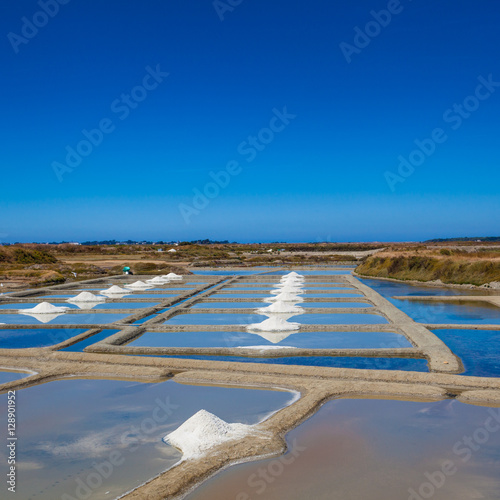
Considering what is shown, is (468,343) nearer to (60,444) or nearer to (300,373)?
(300,373)

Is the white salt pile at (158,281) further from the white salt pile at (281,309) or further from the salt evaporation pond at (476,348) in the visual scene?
the salt evaporation pond at (476,348)

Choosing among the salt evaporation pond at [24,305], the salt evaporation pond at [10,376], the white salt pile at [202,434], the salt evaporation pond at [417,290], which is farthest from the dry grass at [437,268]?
the salt evaporation pond at [10,376]

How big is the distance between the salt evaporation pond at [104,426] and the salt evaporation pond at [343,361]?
101 cm

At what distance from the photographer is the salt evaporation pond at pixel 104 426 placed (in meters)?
2.88

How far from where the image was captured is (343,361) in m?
5.60

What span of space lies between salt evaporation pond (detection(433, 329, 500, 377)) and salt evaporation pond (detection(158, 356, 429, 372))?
0.53 m

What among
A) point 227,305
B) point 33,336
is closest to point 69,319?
point 33,336

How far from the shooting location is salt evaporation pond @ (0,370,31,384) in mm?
5145

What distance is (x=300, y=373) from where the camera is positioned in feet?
16.5

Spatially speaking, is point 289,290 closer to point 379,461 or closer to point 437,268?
point 437,268

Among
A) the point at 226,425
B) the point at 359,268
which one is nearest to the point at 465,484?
the point at 226,425

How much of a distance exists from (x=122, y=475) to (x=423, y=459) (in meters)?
1.98

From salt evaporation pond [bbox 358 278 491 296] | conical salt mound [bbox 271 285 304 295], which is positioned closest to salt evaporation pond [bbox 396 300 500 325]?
salt evaporation pond [bbox 358 278 491 296]

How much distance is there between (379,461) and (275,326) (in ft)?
14.4
